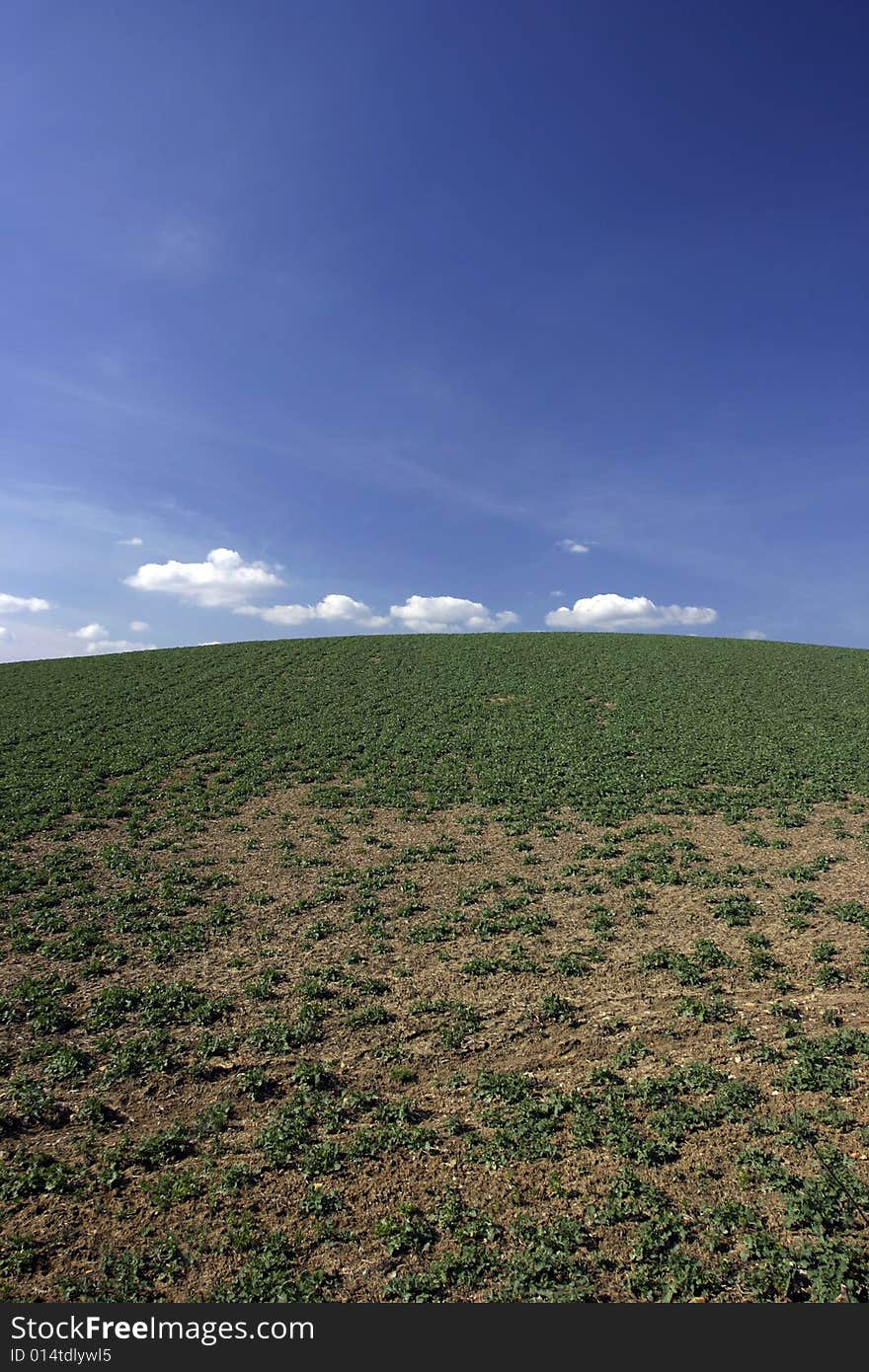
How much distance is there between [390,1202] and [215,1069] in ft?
12.2

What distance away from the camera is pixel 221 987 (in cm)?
1164

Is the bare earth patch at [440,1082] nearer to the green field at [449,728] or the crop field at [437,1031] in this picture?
the crop field at [437,1031]

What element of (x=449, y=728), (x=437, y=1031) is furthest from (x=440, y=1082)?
(x=449, y=728)

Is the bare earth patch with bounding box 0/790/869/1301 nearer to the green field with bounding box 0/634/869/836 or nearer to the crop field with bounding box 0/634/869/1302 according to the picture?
the crop field with bounding box 0/634/869/1302

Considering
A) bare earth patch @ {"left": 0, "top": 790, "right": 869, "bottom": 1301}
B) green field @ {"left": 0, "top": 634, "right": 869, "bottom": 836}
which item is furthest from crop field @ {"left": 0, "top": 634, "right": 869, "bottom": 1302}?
green field @ {"left": 0, "top": 634, "right": 869, "bottom": 836}

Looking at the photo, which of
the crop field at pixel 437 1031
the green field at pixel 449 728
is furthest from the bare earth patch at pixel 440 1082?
the green field at pixel 449 728

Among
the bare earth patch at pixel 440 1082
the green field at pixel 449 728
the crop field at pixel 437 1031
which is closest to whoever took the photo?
the bare earth patch at pixel 440 1082

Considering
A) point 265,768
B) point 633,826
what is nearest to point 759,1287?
point 633,826

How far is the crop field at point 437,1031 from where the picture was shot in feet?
21.1

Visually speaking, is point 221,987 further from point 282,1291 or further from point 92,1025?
point 282,1291

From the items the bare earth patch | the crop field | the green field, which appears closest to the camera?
the bare earth patch

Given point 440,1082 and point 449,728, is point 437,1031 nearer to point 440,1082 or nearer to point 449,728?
point 440,1082

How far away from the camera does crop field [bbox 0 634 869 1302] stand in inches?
254

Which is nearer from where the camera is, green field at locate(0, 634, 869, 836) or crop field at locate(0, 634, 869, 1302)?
crop field at locate(0, 634, 869, 1302)
